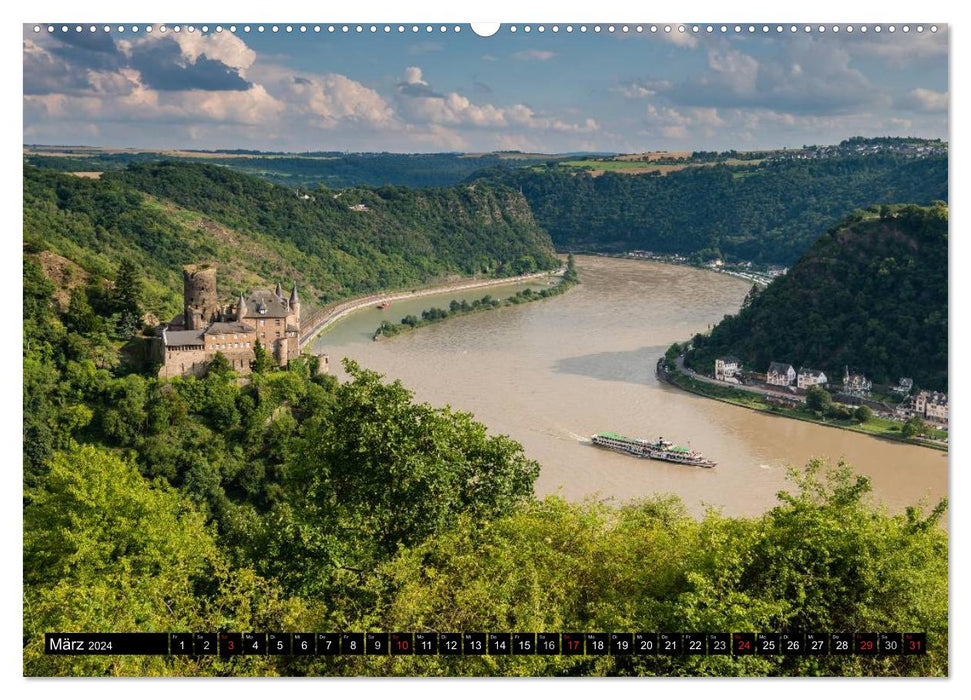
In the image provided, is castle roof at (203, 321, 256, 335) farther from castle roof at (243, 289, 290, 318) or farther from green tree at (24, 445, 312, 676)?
green tree at (24, 445, 312, 676)

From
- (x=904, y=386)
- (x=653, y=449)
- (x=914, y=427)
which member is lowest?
(x=653, y=449)

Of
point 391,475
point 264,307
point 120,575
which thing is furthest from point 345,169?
point 391,475

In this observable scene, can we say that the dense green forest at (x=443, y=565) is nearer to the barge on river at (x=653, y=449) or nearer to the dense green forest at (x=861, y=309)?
the barge on river at (x=653, y=449)

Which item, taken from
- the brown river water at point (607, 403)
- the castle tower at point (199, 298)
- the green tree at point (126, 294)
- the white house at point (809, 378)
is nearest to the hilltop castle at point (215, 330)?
the castle tower at point (199, 298)

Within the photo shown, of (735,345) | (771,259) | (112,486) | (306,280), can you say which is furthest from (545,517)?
(771,259)

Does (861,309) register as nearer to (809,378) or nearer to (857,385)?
(809,378)

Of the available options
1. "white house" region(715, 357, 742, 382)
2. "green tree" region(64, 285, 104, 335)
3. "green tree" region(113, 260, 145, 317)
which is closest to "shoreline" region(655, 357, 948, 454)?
"white house" region(715, 357, 742, 382)

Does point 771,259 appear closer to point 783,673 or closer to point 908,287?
point 908,287
